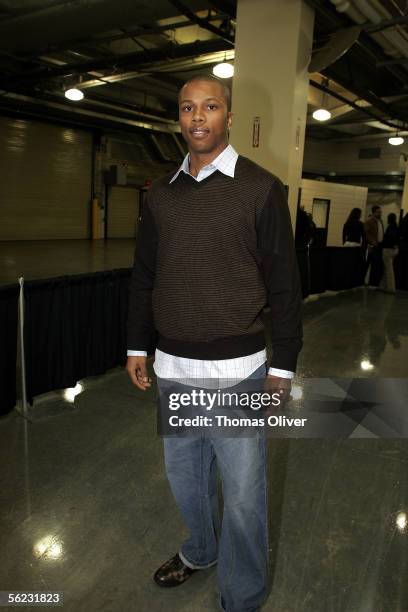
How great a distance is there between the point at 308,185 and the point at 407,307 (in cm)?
339

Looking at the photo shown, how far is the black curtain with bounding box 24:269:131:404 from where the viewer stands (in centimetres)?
300

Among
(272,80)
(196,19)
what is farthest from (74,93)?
(272,80)

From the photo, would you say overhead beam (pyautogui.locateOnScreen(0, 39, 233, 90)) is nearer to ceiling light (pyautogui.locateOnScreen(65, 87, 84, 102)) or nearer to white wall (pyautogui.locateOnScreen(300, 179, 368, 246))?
ceiling light (pyautogui.locateOnScreen(65, 87, 84, 102))

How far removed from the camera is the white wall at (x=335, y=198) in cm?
909

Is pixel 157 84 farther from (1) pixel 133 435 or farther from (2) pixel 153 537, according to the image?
(2) pixel 153 537

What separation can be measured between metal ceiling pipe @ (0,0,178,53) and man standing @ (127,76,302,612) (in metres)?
4.49

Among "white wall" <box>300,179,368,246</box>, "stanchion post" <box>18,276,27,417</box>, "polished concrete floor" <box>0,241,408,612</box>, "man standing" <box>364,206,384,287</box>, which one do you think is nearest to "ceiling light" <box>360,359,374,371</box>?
"polished concrete floor" <box>0,241,408,612</box>

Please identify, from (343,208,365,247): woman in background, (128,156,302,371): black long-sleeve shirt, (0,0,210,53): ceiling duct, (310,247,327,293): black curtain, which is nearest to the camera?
(128,156,302,371): black long-sleeve shirt

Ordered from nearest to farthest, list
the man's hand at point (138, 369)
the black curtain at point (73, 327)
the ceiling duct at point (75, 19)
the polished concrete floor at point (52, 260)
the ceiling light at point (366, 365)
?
the man's hand at point (138, 369) → the black curtain at point (73, 327) → the ceiling light at point (366, 365) → the ceiling duct at point (75, 19) → the polished concrete floor at point (52, 260)

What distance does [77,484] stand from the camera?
2162 millimetres

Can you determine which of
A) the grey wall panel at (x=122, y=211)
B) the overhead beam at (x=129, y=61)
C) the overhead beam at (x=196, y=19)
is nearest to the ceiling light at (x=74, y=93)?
the overhead beam at (x=129, y=61)

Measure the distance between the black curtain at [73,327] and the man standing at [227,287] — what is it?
1821mm

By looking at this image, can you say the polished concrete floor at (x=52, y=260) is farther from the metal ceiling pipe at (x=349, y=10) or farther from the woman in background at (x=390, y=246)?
the woman in background at (x=390, y=246)

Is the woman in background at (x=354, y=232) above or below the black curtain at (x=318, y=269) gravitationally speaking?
above
